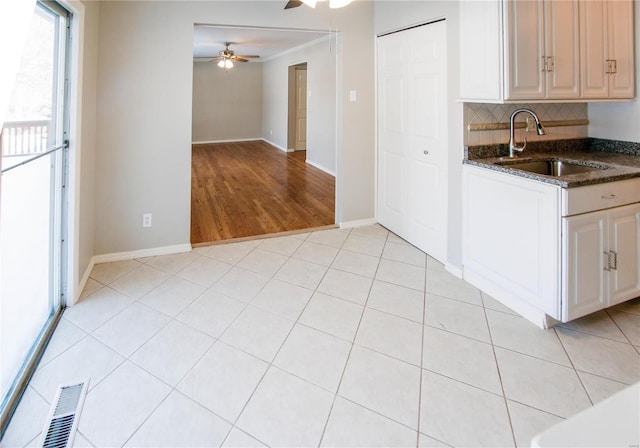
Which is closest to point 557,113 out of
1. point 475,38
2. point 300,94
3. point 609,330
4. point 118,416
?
point 475,38

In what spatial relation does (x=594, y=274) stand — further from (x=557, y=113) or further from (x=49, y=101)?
(x=49, y=101)

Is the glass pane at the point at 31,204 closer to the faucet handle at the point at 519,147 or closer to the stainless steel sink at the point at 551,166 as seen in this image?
the stainless steel sink at the point at 551,166

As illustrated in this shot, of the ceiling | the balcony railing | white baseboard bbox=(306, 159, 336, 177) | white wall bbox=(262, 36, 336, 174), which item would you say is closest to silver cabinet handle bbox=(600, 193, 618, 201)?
the balcony railing

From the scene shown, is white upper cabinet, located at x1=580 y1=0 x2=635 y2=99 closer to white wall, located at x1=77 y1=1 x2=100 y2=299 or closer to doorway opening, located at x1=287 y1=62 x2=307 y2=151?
white wall, located at x1=77 y1=1 x2=100 y2=299

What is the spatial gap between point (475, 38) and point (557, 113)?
100 cm

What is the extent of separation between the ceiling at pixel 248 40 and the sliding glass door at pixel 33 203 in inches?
153

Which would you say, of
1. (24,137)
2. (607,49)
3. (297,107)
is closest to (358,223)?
(607,49)

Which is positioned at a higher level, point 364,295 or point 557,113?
point 557,113

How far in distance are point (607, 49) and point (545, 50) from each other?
605mm

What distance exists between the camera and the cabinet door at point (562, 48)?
2416 mm

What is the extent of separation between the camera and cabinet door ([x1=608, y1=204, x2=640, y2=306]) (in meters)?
2.20

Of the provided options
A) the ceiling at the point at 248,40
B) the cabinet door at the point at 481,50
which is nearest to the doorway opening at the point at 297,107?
the ceiling at the point at 248,40

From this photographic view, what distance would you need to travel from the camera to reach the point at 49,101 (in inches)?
86.4

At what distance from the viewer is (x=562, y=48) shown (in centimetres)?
247
